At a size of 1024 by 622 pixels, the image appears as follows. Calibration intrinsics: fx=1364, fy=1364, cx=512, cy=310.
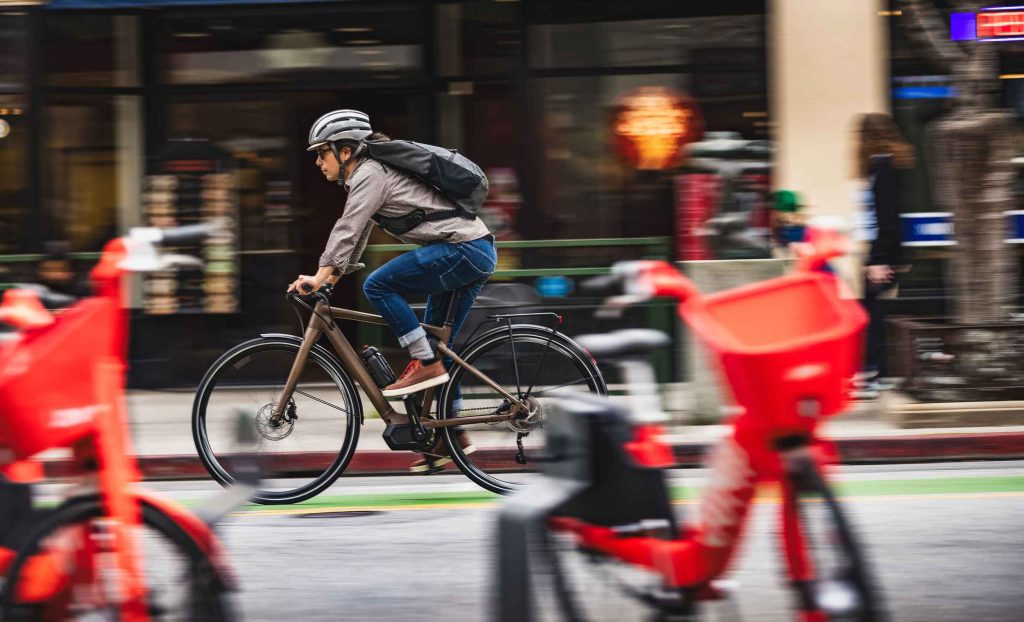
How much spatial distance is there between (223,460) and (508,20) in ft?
19.5

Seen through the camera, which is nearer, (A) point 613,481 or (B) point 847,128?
(A) point 613,481

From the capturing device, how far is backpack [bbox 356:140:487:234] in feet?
20.7

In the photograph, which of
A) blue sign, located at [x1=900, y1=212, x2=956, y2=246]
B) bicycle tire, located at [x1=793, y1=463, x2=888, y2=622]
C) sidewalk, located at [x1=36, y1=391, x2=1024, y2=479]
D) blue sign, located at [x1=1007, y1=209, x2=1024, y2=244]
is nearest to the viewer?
bicycle tire, located at [x1=793, y1=463, x2=888, y2=622]

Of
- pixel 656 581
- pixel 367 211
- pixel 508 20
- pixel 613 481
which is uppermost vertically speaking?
pixel 508 20

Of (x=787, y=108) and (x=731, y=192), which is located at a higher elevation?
(x=787, y=108)

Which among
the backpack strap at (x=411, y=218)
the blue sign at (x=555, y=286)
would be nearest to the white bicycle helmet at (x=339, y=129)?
the backpack strap at (x=411, y=218)

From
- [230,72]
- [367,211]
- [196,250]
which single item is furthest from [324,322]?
[230,72]

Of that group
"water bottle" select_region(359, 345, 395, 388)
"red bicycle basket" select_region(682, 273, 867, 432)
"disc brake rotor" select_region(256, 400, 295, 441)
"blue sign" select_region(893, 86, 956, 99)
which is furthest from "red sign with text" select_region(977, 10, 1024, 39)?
"red bicycle basket" select_region(682, 273, 867, 432)

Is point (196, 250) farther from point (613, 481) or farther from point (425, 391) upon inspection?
point (613, 481)

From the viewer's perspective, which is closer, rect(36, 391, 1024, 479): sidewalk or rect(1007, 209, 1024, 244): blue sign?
rect(36, 391, 1024, 479): sidewalk

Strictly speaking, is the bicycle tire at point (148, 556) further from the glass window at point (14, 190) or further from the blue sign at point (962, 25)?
the glass window at point (14, 190)

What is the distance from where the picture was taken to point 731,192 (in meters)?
8.56

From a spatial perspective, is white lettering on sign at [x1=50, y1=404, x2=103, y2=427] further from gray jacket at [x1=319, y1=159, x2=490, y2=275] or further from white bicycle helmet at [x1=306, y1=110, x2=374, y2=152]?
white bicycle helmet at [x1=306, y1=110, x2=374, y2=152]

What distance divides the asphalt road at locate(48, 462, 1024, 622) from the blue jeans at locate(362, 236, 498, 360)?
910 mm
